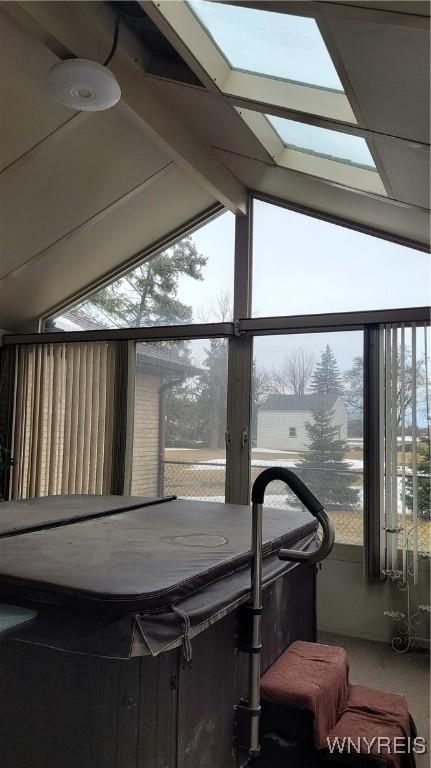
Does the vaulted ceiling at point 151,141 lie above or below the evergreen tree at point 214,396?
above

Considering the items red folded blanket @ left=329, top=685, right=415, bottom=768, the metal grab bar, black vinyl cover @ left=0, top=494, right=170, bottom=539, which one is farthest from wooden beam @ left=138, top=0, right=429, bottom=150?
red folded blanket @ left=329, top=685, right=415, bottom=768

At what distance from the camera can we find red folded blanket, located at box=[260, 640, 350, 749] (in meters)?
2.01

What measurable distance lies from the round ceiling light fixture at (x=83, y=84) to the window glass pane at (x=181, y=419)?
233 cm

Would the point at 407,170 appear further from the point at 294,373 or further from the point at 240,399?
the point at 240,399

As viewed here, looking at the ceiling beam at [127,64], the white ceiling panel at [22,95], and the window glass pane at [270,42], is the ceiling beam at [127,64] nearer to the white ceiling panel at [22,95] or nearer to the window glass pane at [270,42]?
the white ceiling panel at [22,95]

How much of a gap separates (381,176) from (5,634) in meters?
2.67

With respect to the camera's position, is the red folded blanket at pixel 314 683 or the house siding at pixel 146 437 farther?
the house siding at pixel 146 437

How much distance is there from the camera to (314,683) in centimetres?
211

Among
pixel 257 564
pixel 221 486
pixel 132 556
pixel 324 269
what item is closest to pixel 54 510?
pixel 132 556

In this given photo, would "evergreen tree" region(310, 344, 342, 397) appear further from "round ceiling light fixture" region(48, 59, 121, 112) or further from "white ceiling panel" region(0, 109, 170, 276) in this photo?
"round ceiling light fixture" region(48, 59, 121, 112)

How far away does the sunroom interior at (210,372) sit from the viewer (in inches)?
64.1

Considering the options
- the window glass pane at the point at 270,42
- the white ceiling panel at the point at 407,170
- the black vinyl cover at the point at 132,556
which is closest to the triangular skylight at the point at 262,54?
the window glass pane at the point at 270,42

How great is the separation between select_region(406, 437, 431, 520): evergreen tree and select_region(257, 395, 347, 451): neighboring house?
581 mm

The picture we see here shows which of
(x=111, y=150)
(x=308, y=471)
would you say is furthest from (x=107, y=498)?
(x=111, y=150)
